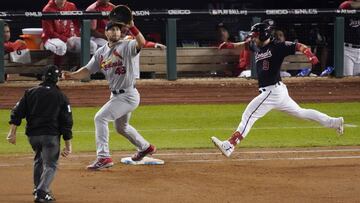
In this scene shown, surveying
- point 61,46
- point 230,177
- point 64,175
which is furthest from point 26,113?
point 61,46

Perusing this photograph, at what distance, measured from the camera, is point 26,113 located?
713cm

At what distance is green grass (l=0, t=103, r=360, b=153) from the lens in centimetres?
1110

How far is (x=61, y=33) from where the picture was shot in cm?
1597

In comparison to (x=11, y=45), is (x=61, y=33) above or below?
above

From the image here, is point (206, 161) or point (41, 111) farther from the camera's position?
point (206, 161)

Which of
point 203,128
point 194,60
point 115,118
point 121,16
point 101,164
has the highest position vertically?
point 121,16

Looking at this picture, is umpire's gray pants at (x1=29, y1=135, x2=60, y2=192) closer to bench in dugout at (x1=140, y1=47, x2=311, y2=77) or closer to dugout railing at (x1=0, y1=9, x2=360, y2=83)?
dugout railing at (x1=0, y1=9, x2=360, y2=83)

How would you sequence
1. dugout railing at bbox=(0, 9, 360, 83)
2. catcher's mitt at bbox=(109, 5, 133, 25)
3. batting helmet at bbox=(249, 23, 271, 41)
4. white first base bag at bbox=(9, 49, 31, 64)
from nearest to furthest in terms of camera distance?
catcher's mitt at bbox=(109, 5, 133, 25) → batting helmet at bbox=(249, 23, 271, 41) → dugout railing at bbox=(0, 9, 360, 83) → white first base bag at bbox=(9, 49, 31, 64)

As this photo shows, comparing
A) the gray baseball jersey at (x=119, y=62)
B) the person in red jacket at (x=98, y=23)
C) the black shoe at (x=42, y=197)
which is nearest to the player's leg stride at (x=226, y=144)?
the gray baseball jersey at (x=119, y=62)

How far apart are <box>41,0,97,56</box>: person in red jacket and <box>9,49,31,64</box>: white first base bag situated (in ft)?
1.35

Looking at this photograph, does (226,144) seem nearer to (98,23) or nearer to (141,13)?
(141,13)

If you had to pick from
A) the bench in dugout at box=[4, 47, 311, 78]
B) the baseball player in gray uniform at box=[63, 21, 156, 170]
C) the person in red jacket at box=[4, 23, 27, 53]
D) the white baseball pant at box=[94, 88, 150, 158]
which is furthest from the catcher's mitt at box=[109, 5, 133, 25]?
the bench in dugout at box=[4, 47, 311, 78]

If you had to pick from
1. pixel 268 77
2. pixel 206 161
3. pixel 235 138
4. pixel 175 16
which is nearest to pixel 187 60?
pixel 175 16

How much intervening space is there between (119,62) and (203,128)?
12.4 ft
